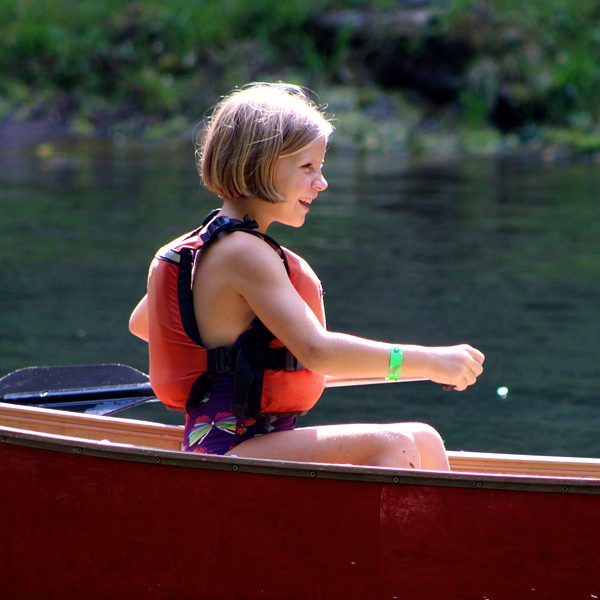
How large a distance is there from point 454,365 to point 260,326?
0.42 metres

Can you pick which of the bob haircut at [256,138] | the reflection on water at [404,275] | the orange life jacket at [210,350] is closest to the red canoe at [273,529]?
the orange life jacket at [210,350]

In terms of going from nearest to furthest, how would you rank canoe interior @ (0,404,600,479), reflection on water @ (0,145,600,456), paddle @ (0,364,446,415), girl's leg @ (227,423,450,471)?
girl's leg @ (227,423,450,471) → canoe interior @ (0,404,600,479) → paddle @ (0,364,446,415) → reflection on water @ (0,145,600,456)

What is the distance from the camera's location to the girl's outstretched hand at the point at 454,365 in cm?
212

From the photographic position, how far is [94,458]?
2.24m

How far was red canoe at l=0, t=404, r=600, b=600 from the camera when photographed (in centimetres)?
219

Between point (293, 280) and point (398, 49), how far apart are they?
60.2 feet

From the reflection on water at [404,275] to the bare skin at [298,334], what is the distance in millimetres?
2138

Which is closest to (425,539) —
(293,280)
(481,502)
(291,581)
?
(481,502)

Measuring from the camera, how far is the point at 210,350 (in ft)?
7.09

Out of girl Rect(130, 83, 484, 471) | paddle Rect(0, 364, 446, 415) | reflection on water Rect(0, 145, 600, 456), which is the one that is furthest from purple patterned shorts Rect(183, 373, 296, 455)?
reflection on water Rect(0, 145, 600, 456)

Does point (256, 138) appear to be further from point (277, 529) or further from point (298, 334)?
point (277, 529)

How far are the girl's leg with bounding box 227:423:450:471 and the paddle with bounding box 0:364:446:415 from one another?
3.40ft

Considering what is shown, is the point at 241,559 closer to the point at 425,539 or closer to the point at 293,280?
the point at 425,539

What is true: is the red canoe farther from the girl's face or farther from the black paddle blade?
the black paddle blade
